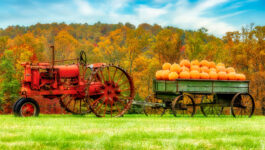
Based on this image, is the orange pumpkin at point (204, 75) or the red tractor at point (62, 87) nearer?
the red tractor at point (62, 87)

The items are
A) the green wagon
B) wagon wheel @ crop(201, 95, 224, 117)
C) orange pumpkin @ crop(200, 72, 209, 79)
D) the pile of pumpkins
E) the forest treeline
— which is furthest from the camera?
the forest treeline

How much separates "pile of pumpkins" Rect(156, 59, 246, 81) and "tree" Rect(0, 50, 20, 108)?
22346mm

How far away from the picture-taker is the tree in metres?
34.2

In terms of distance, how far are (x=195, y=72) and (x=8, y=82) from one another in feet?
81.4

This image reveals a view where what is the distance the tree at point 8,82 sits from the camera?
3419 centimetres

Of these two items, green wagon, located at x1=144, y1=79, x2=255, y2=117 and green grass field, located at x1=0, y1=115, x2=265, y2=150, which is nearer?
green grass field, located at x1=0, y1=115, x2=265, y2=150

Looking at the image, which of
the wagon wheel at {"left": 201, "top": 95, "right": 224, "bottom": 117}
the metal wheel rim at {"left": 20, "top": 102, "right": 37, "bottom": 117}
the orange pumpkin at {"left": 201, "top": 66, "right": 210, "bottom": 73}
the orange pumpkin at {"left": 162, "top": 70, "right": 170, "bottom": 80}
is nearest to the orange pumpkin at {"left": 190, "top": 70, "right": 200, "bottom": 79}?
the orange pumpkin at {"left": 201, "top": 66, "right": 210, "bottom": 73}

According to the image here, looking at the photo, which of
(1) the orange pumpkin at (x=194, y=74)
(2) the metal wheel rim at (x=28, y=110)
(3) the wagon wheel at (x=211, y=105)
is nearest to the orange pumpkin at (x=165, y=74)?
(1) the orange pumpkin at (x=194, y=74)

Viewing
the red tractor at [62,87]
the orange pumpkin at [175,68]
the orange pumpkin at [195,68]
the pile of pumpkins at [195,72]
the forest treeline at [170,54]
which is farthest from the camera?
the forest treeline at [170,54]

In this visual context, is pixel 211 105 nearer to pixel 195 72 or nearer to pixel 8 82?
pixel 195 72

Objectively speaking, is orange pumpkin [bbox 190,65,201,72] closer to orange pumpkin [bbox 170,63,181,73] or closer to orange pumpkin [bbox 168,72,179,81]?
orange pumpkin [bbox 170,63,181,73]

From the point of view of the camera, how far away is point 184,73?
14.7 metres

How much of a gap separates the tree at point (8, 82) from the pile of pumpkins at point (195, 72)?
2235 centimetres

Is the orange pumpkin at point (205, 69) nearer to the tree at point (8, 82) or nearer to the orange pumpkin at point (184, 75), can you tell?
the orange pumpkin at point (184, 75)
